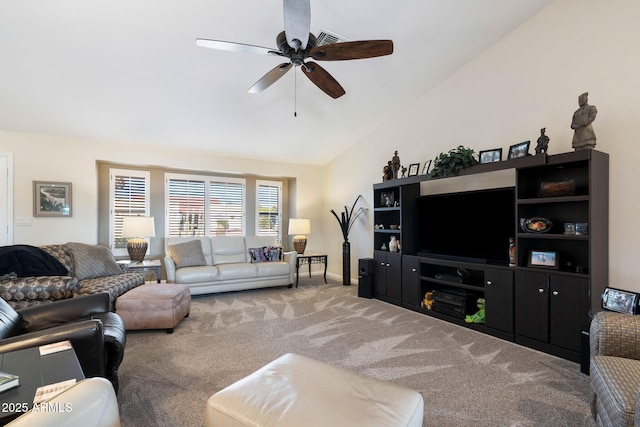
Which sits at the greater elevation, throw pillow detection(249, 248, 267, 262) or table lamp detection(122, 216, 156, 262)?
table lamp detection(122, 216, 156, 262)

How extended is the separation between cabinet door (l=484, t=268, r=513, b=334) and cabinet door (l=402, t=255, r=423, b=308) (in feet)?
2.98

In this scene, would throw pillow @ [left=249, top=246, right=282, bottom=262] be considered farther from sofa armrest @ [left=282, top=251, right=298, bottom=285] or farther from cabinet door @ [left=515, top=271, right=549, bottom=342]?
cabinet door @ [left=515, top=271, right=549, bottom=342]

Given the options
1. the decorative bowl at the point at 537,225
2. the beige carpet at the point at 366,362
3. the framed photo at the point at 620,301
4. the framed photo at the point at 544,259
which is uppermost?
the decorative bowl at the point at 537,225

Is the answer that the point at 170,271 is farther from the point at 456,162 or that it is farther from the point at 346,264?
the point at 456,162

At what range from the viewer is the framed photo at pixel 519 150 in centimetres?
326

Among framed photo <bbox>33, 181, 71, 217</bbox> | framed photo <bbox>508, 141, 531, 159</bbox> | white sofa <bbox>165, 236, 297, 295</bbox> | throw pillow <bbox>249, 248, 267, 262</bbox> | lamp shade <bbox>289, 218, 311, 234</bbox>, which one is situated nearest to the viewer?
framed photo <bbox>508, 141, 531, 159</bbox>

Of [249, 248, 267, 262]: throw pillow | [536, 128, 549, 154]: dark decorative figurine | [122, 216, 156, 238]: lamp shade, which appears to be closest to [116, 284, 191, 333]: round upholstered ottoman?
[122, 216, 156, 238]: lamp shade

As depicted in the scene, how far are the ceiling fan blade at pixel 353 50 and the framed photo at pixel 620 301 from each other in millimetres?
2575

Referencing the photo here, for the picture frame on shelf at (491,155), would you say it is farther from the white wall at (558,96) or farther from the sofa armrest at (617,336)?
the sofa armrest at (617,336)

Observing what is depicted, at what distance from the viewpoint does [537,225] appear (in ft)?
9.94

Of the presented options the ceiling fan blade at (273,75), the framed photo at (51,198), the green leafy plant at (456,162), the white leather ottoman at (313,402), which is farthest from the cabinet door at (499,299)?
the framed photo at (51,198)

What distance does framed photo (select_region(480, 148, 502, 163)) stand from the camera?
3.57m

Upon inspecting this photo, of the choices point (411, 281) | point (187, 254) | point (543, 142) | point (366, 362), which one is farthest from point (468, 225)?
point (187, 254)

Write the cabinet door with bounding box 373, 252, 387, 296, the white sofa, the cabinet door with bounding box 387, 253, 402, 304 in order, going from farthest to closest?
the white sofa → the cabinet door with bounding box 373, 252, 387, 296 → the cabinet door with bounding box 387, 253, 402, 304
